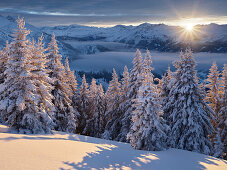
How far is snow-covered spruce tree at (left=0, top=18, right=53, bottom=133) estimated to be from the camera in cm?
1447

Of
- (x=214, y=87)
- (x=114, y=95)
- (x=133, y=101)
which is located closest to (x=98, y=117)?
(x=114, y=95)

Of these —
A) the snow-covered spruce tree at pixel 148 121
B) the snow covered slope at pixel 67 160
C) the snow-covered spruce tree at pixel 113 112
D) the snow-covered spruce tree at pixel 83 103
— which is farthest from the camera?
the snow-covered spruce tree at pixel 83 103

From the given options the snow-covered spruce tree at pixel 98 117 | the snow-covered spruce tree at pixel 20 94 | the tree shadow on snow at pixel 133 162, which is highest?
the snow-covered spruce tree at pixel 20 94

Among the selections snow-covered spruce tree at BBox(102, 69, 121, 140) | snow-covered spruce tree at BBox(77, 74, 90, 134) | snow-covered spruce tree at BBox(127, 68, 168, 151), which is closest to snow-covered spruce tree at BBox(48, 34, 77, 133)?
snow-covered spruce tree at BBox(102, 69, 121, 140)

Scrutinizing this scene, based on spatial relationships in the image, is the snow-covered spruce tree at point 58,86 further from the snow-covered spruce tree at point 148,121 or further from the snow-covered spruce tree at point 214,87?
the snow-covered spruce tree at point 214,87

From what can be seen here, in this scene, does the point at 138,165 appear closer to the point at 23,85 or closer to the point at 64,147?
the point at 64,147

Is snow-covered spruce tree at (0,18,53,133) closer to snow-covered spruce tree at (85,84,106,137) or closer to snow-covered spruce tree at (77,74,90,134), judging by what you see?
snow-covered spruce tree at (85,84,106,137)

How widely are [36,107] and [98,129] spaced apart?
21301 mm

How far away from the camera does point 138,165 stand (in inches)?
424

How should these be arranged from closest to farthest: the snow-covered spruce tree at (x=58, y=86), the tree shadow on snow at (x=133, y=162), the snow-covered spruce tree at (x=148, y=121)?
1. the tree shadow on snow at (x=133, y=162)
2. the snow-covered spruce tree at (x=148, y=121)
3. the snow-covered spruce tree at (x=58, y=86)

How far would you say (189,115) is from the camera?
809 inches

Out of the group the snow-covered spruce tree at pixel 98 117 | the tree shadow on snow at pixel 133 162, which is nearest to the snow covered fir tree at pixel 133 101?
the snow-covered spruce tree at pixel 98 117

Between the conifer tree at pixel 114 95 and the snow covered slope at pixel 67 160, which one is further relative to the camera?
the conifer tree at pixel 114 95

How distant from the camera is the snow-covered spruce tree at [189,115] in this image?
2031 cm
